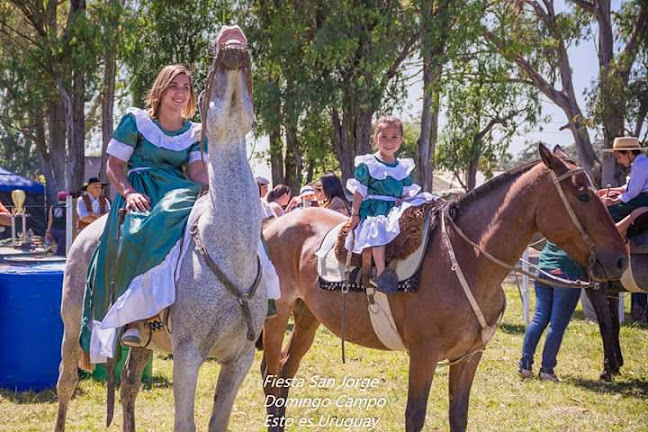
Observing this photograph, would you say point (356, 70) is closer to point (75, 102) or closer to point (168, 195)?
point (75, 102)

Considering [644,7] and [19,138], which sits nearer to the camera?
[644,7]

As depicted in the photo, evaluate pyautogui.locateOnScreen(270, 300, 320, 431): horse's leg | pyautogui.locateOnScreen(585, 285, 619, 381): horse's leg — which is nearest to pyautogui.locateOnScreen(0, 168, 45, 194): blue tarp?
pyautogui.locateOnScreen(270, 300, 320, 431): horse's leg

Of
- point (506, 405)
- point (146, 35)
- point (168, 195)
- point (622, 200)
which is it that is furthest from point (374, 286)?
point (146, 35)

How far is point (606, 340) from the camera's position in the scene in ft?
28.0

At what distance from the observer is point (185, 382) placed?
3.57 metres

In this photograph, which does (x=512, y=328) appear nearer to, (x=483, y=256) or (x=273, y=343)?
(x=273, y=343)

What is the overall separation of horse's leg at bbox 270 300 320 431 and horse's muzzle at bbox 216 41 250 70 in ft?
11.8

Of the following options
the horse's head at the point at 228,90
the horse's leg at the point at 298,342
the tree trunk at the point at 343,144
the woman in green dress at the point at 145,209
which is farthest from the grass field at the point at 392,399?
the tree trunk at the point at 343,144

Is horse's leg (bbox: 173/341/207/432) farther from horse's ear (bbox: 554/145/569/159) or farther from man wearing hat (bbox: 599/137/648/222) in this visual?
man wearing hat (bbox: 599/137/648/222)

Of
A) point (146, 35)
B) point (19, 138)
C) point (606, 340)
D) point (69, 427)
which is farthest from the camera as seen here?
point (19, 138)

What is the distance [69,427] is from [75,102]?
1485 centimetres

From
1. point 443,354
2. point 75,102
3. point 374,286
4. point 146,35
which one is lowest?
point 443,354

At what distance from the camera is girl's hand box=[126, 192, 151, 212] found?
410 cm

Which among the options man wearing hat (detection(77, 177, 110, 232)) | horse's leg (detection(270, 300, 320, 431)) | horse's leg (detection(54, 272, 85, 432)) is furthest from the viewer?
man wearing hat (detection(77, 177, 110, 232))
